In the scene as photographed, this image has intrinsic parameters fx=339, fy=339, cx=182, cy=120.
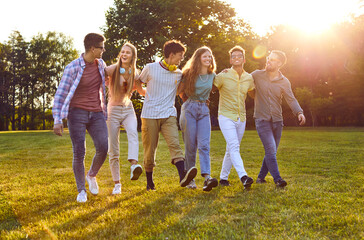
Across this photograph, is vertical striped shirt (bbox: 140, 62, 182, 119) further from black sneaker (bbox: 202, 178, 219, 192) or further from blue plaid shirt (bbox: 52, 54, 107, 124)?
black sneaker (bbox: 202, 178, 219, 192)

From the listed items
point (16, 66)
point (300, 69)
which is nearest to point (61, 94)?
point (300, 69)

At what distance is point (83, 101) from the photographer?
458cm

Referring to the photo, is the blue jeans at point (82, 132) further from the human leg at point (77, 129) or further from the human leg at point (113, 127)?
the human leg at point (113, 127)

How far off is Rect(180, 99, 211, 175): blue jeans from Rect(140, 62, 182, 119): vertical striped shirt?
9.9 inches

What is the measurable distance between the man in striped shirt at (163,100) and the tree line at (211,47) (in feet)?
68.1

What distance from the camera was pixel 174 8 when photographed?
84.6ft

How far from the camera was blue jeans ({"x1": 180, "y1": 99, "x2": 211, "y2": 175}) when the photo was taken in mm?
4953

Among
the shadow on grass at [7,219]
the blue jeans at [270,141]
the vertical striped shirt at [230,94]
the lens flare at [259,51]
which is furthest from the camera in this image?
the lens flare at [259,51]

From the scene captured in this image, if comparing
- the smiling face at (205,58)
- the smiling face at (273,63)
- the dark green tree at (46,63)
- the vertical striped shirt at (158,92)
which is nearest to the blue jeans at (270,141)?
the smiling face at (273,63)

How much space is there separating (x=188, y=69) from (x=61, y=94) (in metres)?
1.84

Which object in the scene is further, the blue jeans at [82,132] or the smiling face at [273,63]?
the smiling face at [273,63]

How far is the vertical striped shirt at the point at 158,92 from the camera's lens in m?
4.91

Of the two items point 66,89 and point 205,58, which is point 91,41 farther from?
point 205,58

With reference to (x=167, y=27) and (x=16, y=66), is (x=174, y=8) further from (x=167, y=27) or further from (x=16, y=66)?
(x=16, y=66)
